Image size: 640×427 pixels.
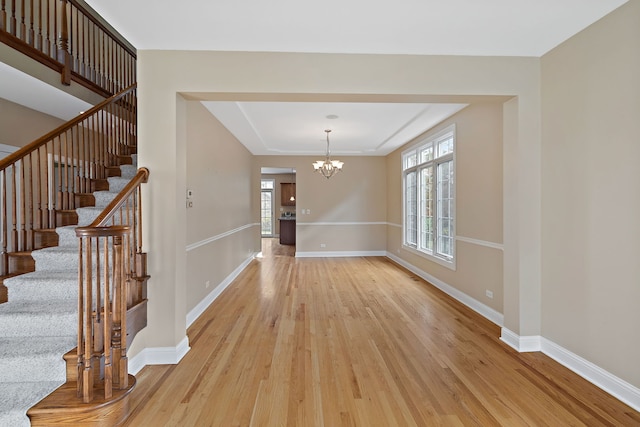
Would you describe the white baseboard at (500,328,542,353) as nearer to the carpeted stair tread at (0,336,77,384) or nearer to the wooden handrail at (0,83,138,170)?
the carpeted stair tread at (0,336,77,384)

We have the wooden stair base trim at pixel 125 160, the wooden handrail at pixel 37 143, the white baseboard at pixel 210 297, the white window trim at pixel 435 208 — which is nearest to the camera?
the wooden handrail at pixel 37 143

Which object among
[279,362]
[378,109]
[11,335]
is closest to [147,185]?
[11,335]

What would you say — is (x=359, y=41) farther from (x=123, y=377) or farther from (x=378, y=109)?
(x=123, y=377)

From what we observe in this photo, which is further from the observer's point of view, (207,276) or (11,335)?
(207,276)

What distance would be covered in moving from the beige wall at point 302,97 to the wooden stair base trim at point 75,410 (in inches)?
30.5

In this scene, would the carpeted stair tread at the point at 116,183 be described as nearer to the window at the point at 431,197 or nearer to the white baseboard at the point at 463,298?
the window at the point at 431,197

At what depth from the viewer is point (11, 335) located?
2012mm

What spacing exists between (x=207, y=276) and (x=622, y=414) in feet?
13.4

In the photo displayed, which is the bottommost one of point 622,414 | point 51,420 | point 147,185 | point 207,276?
point 622,414

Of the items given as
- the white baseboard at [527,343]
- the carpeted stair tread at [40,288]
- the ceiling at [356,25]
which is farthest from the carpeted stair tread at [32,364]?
the white baseboard at [527,343]

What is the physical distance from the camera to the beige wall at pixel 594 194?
1.98 m

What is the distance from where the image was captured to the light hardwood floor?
1.87 metres

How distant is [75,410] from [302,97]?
2750 millimetres

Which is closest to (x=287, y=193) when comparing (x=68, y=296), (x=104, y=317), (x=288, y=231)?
(x=288, y=231)
